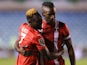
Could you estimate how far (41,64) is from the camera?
6109 mm

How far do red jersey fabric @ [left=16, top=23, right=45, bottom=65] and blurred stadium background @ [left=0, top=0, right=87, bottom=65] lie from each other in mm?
9503

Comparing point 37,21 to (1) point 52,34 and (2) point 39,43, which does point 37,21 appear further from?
(1) point 52,34

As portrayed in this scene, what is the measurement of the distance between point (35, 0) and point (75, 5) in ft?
5.19

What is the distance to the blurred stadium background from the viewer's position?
17.0 meters

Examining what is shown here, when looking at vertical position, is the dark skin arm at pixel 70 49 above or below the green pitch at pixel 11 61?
above

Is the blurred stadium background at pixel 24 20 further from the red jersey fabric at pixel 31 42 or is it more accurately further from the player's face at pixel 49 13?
the player's face at pixel 49 13

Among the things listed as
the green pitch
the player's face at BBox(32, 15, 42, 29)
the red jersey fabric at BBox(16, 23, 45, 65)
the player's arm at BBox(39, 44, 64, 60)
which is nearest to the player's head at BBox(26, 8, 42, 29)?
the player's face at BBox(32, 15, 42, 29)

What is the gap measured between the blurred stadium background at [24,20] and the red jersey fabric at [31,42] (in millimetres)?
9503

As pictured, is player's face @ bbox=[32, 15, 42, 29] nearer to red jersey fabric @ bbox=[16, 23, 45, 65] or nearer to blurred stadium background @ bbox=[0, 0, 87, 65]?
red jersey fabric @ bbox=[16, 23, 45, 65]

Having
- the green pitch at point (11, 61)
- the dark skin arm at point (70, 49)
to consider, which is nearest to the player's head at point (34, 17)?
the dark skin arm at point (70, 49)

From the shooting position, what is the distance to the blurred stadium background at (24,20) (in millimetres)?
16984

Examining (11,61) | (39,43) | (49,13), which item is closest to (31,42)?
(39,43)

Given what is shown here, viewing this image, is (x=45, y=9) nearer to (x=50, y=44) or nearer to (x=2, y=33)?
(x=50, y=44)

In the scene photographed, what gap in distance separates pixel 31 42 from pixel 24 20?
36.6 feet
